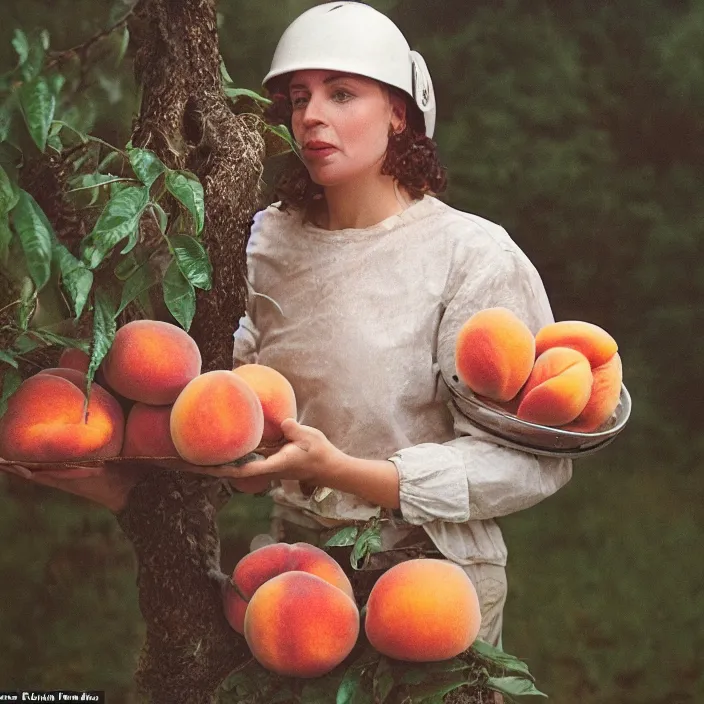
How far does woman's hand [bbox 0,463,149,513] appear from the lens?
0.96m

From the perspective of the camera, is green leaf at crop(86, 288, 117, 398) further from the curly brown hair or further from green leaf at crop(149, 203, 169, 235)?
the curly brown hair

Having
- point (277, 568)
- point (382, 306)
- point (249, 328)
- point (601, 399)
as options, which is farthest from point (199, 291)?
point (601, 399)

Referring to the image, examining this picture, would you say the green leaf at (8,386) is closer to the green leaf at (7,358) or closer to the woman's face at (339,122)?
the green leaf at (7,358)

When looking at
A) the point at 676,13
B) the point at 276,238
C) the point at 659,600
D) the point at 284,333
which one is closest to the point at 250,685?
the point at 284,333

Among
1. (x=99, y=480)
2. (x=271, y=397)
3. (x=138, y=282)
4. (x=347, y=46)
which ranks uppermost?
(x=347, y=46)

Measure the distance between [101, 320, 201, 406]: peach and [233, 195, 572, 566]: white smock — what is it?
182 mm

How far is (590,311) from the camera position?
1560 mm

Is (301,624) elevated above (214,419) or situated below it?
below

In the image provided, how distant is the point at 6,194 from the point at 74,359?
211 millimetres

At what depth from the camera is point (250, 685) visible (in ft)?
3.42

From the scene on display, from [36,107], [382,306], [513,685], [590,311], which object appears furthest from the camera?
[590,311]

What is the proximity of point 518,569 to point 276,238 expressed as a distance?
757 millimetres

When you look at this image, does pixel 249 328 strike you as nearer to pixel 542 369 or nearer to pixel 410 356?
pixel 410 356

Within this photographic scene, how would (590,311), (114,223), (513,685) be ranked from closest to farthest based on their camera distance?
(114,223)
(513,685)
(590,311)
